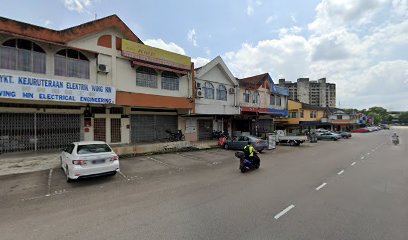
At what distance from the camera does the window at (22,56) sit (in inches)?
419

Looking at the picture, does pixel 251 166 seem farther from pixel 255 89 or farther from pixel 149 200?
pixel 255 89

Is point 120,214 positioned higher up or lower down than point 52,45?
lower down

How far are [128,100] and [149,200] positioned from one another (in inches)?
356

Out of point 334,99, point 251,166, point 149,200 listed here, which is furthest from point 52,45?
point 334,99

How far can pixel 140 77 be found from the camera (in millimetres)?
15477

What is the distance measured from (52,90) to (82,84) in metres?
1.44

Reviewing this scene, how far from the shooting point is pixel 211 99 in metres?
20.8

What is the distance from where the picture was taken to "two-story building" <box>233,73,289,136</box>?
2486 cm

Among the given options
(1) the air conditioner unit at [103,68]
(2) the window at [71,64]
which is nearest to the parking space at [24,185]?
(2) the window at [71,64]

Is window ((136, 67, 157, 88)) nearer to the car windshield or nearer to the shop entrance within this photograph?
the shop entrance

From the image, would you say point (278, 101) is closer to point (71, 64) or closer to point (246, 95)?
point (246, 95)

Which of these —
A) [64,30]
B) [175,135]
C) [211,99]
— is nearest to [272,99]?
[211,99]

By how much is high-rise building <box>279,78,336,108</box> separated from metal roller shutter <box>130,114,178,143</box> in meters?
91.5

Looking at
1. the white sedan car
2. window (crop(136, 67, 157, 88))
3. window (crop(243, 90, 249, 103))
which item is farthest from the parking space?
window (crop(243, 90, 249, 103))
